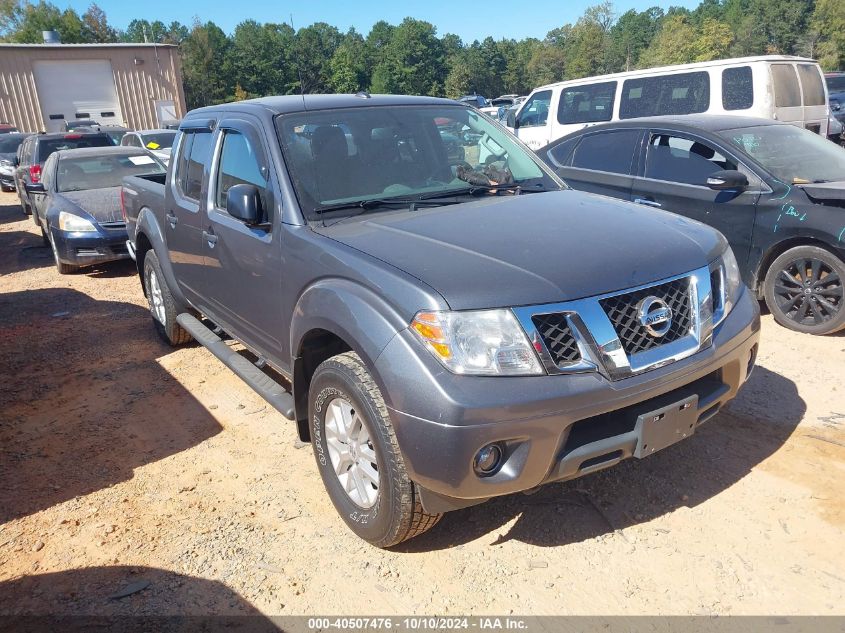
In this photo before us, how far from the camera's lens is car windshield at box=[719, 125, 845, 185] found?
557 centimetres

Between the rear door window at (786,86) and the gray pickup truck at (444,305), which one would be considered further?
the rear door window at (786,86)

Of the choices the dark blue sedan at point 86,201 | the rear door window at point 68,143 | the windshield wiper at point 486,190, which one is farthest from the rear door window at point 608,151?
the rear door window at point 68,143

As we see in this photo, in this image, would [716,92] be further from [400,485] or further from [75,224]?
[75,224]

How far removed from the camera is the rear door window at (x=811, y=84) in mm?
8984

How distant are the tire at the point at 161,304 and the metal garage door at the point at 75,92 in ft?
102

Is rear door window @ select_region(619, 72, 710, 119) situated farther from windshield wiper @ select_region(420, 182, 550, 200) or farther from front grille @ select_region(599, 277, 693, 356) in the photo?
front grille @ select_region(599, 277, 693, 356)

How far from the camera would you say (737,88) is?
8883mm

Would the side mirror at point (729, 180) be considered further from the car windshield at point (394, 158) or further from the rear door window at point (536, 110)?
the rear door window at point (536, 110)

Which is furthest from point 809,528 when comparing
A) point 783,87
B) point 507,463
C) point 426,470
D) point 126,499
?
point 783,87

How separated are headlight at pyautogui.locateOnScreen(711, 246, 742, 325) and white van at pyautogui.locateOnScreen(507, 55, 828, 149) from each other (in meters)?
6.54

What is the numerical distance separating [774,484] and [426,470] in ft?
6.36

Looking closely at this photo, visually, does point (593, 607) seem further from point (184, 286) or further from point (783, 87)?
point (783, 87)

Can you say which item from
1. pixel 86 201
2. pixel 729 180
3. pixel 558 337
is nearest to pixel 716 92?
pixel 729 180

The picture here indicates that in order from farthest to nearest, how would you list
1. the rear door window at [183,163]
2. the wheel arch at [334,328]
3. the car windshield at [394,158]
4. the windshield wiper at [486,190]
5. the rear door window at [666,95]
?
1. the rear door window at [666,95]
2. the rear door window at [183,163]
3. the windshield wiper at [486,190]
4. the car windshield at [394,158]
5. the wheel arch at [334,328]
